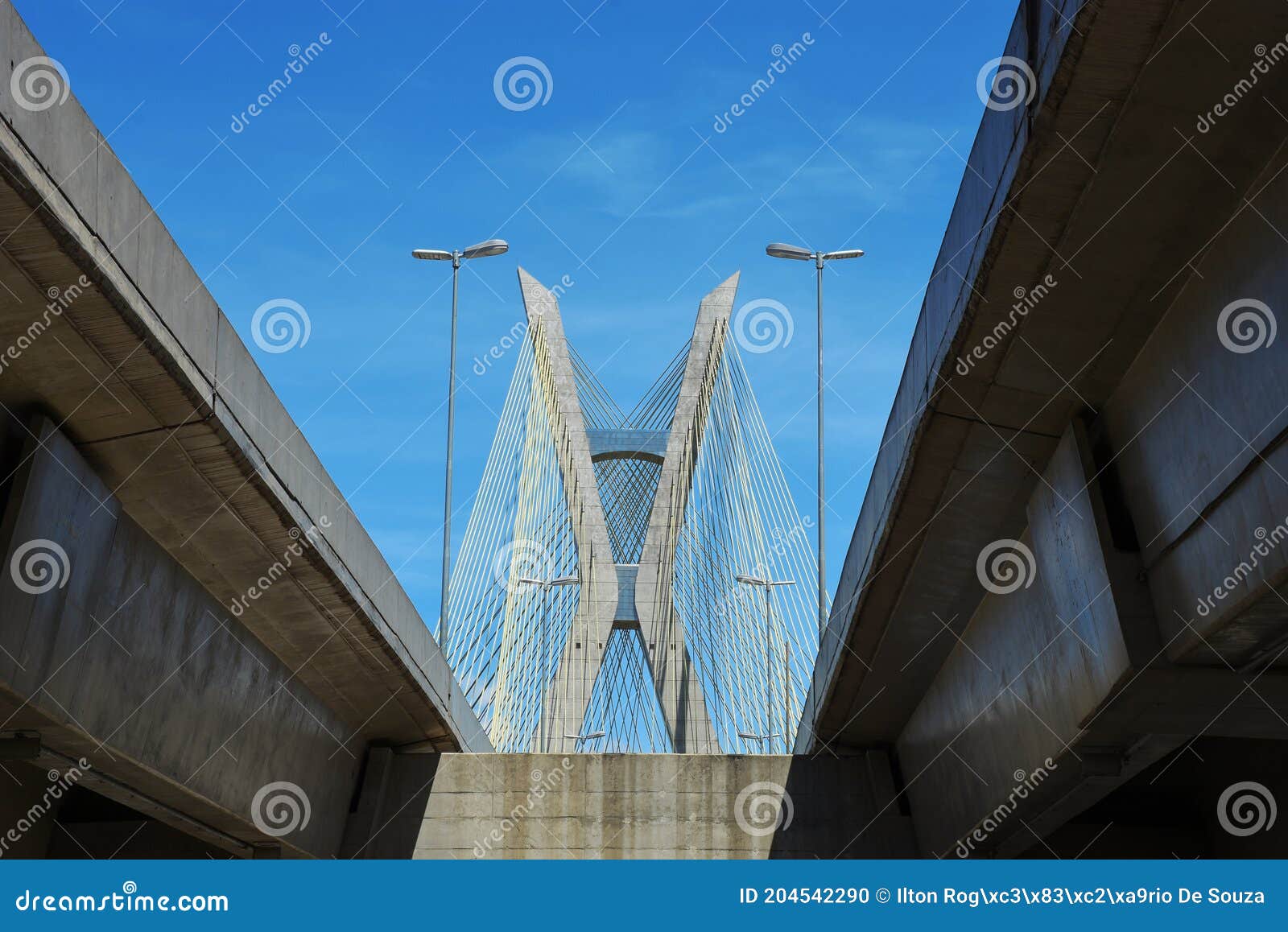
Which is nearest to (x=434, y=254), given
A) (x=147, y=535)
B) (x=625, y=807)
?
(x=625, y=807)

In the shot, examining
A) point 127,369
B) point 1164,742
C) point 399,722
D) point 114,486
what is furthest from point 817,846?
point 127,369

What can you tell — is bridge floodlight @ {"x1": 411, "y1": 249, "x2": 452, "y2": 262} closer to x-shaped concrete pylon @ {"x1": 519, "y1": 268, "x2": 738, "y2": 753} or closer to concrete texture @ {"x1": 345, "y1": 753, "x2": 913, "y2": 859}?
x-shaped concrete pylon @ {"x1": 519, "y1": 268, "x2": 738, "y2": 753}

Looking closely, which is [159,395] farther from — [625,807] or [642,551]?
[642,551]

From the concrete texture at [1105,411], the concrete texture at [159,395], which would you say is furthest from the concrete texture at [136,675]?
the concrete texture at [1105,411]

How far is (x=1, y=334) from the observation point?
25.2 feet

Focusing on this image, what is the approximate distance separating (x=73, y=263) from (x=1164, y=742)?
7658 millimetres

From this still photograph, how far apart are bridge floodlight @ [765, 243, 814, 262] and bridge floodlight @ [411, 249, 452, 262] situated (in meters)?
5.90


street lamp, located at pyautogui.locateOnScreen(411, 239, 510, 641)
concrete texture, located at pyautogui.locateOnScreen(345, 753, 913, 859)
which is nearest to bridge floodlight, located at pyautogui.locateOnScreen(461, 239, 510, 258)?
street lamp, located at pyautogui.locateOnScreen(411, 239, 510, 641)

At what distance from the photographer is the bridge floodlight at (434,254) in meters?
28.2

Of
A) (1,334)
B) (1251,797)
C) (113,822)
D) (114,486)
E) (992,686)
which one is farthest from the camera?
(113,822)

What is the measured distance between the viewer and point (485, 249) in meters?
28.1

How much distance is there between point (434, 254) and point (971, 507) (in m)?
18.7

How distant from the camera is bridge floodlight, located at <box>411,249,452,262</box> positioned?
92.5 ft

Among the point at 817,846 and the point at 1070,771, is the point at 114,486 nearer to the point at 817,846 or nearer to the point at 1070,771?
the point at 1070,771
